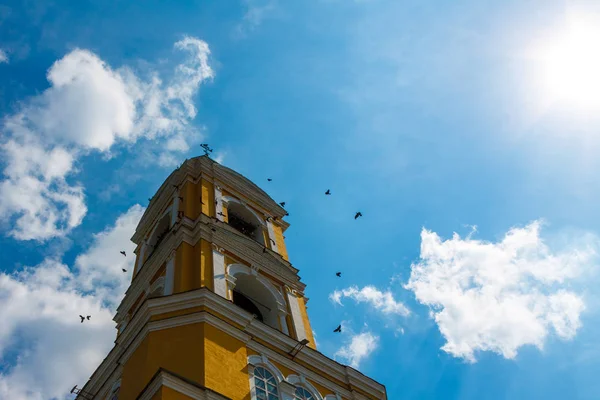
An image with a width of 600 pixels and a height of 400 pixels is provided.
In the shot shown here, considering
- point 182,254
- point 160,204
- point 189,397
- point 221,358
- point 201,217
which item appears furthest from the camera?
point 160,204

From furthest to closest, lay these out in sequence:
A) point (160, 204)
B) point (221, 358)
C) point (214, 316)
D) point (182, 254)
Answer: point (160, 204) < point (182, 254) < point (214, 316) < point (221, 358)

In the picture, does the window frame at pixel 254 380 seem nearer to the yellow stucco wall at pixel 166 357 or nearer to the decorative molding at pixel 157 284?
the yellow stucco wall at pixel 166 357

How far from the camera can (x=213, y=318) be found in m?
15.9

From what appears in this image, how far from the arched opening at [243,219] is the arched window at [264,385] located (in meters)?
9.70

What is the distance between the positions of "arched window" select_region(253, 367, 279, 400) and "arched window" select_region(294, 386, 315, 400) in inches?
29.2

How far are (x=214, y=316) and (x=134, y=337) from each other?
208 cm

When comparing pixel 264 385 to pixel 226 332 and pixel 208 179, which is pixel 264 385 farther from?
pixel 208 179

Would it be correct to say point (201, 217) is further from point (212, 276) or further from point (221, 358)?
point (221, 358)

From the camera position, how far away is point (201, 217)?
2139cm

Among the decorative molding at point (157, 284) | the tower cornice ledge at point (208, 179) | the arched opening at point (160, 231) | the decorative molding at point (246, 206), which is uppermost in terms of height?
the tower cornice ledge at point (208, 179)

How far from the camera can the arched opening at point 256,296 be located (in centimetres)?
2025

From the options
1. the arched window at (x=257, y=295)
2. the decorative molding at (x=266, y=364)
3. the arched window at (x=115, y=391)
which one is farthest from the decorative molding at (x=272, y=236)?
the arched window at (x=115, y=391)

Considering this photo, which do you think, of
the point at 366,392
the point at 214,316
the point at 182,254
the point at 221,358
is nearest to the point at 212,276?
the point at 182,254

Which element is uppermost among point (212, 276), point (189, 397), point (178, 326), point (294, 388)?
point (212, 276)
